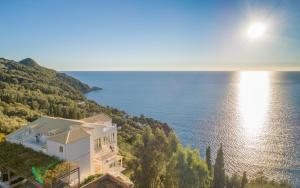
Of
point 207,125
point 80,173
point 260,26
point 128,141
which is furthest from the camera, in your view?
point 207,125

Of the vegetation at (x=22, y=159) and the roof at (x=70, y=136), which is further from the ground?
the roof at (x=70, y=136)

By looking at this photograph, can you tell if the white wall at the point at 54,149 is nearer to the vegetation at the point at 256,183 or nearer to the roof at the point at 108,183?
the roof at the point at 108,183

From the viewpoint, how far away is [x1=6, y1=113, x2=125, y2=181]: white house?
18141 millimetres

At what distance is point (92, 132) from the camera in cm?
→ 2098

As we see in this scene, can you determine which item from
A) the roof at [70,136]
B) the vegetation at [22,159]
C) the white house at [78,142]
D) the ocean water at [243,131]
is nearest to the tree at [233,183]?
the ocean water at [243,131]

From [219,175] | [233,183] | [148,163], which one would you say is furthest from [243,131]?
[148,163]

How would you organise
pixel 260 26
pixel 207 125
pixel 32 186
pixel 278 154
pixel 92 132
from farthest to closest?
pixel 207 125 < pixel 278 154 < pixel 260 26 < pixel 92 132 < pixel 32 186

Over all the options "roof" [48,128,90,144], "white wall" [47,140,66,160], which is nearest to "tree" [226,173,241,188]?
"roof" [48,128,90,144]

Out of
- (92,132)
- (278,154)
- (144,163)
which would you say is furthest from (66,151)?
(278,154)

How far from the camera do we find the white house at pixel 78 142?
1814cm

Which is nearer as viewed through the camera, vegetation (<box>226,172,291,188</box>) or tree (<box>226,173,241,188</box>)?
tree (<box>226,173,241,188</box>)

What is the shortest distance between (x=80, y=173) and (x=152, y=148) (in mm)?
6599

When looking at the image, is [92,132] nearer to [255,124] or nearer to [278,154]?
[278,154]

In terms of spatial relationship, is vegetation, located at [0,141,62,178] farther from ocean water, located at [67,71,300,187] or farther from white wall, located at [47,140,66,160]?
ocean water, located at [67,71,300,187]
